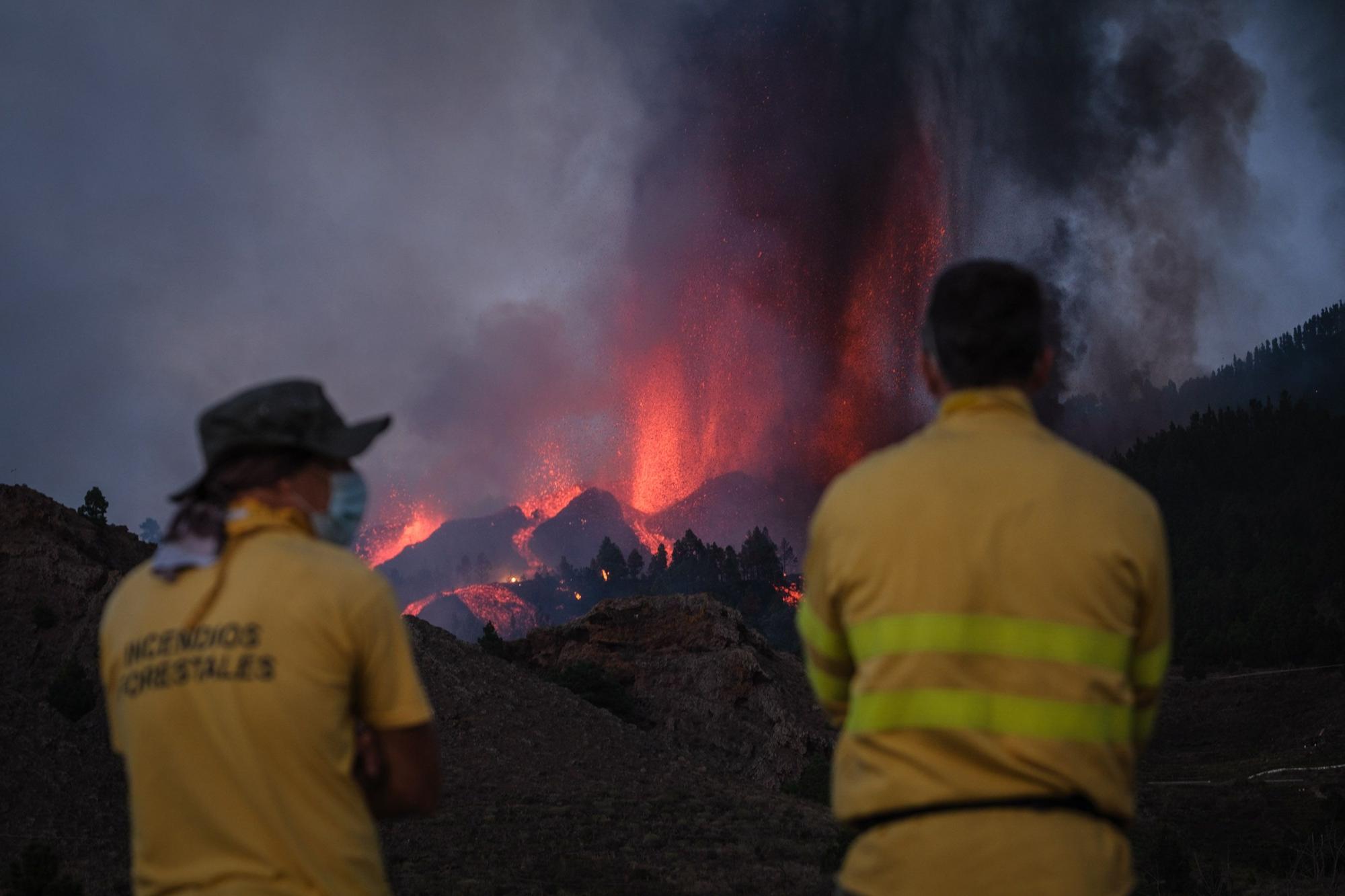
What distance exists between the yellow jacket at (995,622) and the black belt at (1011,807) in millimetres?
18

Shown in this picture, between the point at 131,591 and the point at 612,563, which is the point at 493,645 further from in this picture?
the point at 612,563

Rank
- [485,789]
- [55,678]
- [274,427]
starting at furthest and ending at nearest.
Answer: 1. [485,789]
2. [55,678]
3. [274,427]

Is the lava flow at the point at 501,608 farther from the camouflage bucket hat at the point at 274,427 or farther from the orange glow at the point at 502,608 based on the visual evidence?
the camouflage bucket hat at the point at 274,427

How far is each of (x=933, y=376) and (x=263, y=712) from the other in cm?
178

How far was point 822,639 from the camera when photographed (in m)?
2.73

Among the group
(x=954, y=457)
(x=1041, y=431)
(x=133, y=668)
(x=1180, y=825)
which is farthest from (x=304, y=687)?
(x=1180, y=825)

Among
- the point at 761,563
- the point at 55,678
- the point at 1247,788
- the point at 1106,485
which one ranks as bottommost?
the point at 1247,788

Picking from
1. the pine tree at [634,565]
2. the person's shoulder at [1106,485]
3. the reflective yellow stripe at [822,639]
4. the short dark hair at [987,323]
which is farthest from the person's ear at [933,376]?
the pine tree at [634,565]

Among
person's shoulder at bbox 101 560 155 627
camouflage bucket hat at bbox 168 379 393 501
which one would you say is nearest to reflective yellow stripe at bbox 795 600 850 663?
camouflage bucket hat at bbox 168 379 393 501

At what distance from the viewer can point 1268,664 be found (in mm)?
56594

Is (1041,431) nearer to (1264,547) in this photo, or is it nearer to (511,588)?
(1264,547)

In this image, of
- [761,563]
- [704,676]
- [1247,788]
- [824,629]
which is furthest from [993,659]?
[761,563]

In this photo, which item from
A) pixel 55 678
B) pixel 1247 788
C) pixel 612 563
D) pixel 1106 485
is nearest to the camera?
pixel 1106 485

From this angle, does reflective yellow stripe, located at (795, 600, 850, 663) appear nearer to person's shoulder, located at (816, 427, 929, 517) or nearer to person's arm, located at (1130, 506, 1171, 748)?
person's shoulder, located at (816, 427, 929, 517)
